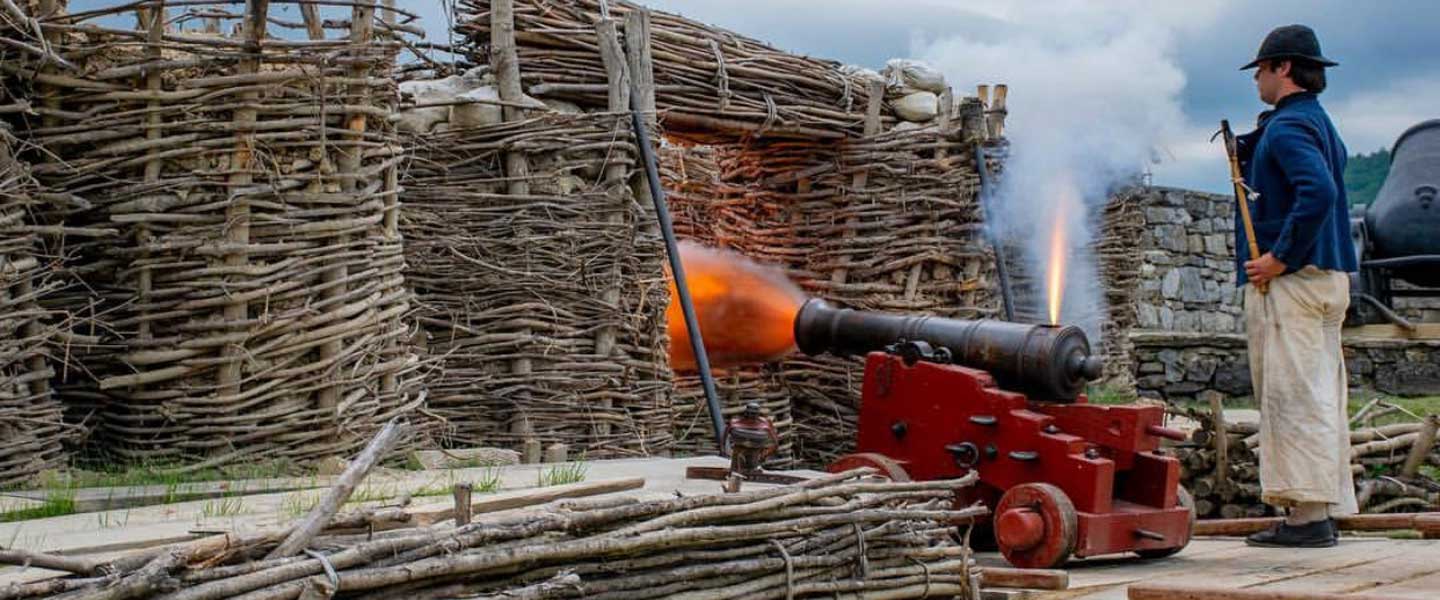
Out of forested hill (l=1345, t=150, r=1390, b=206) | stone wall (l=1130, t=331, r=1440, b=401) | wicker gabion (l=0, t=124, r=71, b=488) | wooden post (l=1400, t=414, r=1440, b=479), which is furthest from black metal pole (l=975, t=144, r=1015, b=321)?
forested hill (l=1345, t=150, r=1390, b=206)

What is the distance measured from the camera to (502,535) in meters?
3.79

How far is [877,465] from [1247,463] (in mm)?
3555

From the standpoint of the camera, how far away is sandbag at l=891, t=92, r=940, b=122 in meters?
10.8

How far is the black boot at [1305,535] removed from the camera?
6293mm

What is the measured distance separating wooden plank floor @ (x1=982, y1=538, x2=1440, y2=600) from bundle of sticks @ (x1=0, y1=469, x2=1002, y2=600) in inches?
27.4

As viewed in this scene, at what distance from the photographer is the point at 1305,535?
6316mm

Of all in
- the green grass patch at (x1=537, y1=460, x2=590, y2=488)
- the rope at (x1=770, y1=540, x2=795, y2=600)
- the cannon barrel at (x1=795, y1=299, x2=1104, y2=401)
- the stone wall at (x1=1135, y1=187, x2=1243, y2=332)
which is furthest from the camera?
the stone wall at (x1=1135, y1=187, x2=1243, y2=332)

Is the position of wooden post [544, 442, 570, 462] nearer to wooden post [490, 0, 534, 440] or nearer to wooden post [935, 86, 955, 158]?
wooden post [490, 0, 534, 440]

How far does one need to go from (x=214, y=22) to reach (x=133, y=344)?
1729 mm

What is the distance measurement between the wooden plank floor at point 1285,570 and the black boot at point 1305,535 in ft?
0.20

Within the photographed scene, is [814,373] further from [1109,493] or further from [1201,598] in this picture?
[1201,598]

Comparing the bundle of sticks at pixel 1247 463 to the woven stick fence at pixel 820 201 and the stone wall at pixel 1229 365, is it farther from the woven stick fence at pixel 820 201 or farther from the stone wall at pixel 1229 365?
the stone wall at pixel 1229 365

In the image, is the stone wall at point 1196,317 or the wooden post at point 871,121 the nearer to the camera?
the wooden post at point 871,121

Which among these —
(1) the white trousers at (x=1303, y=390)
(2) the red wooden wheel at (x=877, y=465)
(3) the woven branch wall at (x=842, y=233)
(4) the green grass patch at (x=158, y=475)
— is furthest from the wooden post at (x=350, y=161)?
(3) the woven branch wall at (x=842, y=233)
